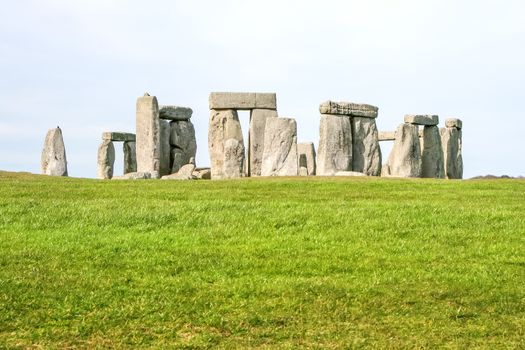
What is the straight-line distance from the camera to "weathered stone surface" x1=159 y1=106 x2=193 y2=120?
39.5m

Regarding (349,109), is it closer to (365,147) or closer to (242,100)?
(365,147)

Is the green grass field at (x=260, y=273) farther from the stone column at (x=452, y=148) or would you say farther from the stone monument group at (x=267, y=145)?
the stone column at (x=452, y=148)

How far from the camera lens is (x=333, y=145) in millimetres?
33344

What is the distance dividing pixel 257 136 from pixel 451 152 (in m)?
11.1

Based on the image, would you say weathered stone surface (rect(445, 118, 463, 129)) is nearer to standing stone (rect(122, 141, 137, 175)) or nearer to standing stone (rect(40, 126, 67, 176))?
standing stone (rect(122, 141, 137, 175))

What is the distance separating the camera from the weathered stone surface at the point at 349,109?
33.3 m

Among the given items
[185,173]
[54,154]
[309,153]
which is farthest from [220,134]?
[54,154]

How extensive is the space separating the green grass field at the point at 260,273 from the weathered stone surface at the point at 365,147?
13.2m

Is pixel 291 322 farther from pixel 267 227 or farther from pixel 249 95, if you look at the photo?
pixel 249 95

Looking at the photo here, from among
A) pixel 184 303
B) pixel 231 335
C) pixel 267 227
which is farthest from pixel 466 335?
pixel 267 227

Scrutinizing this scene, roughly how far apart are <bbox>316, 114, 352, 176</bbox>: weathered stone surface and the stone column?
949 centimetres

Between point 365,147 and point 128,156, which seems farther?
point 128,156

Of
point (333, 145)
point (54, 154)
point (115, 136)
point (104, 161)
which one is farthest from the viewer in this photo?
point (115, 136)

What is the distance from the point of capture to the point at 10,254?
1459 centimetres
